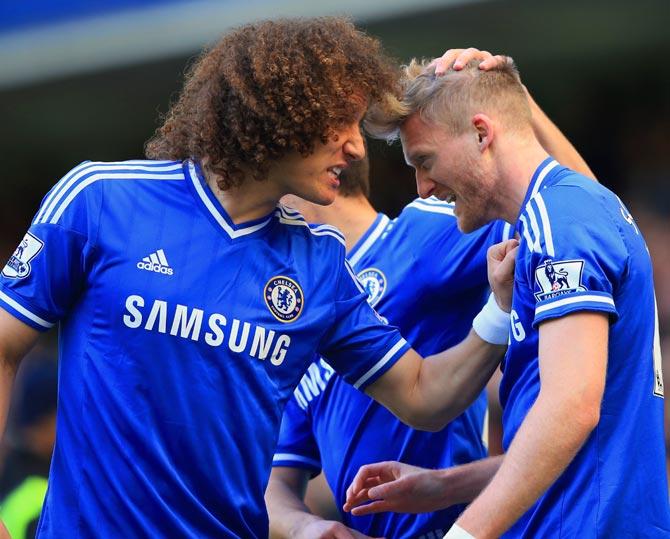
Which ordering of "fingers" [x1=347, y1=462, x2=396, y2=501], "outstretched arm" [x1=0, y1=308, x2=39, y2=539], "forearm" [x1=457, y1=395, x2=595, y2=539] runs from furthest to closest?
"fingers" [x1=347, y1=462, x2=396, y2=501], "outstretched arm" [x1=0, y1=308, x2=39, y2=539], "forearm" [x1=457, y1=395, x2=595, y2=539]

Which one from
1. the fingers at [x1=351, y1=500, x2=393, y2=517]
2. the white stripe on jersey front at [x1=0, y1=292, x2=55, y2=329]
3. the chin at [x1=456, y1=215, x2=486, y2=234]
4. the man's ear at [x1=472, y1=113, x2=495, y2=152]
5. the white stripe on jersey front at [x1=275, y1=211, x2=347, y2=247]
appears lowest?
the fingers at [x1=351, y1=500, x2=393, y2=517]

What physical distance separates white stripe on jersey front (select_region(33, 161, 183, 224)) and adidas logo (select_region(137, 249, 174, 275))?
9.1 inches

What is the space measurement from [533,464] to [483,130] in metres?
1.01

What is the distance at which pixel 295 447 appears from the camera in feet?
13.0

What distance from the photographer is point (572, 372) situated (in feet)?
8.22

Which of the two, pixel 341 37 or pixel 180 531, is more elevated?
pixel 341 37

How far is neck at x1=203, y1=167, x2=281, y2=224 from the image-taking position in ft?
9.81

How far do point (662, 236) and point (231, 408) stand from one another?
4987mm

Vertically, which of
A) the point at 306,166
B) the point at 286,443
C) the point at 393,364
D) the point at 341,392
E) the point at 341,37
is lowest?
the point at 286,443

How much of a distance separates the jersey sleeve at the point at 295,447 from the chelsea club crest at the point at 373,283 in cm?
56

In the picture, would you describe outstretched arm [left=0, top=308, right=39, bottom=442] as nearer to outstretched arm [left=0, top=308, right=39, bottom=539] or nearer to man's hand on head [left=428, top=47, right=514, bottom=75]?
outstretched arm [left=0, top=308, right=39, bottom=539]

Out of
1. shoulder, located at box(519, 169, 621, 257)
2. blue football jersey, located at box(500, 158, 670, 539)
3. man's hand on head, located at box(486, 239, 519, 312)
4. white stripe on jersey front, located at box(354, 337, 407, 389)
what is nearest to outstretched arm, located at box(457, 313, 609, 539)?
blue football jersey, located at box(500, 158, 670, 539)

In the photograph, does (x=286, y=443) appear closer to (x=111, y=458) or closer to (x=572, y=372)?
(x=111, y=458)

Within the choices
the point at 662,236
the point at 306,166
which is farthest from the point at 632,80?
the point at 306,166
